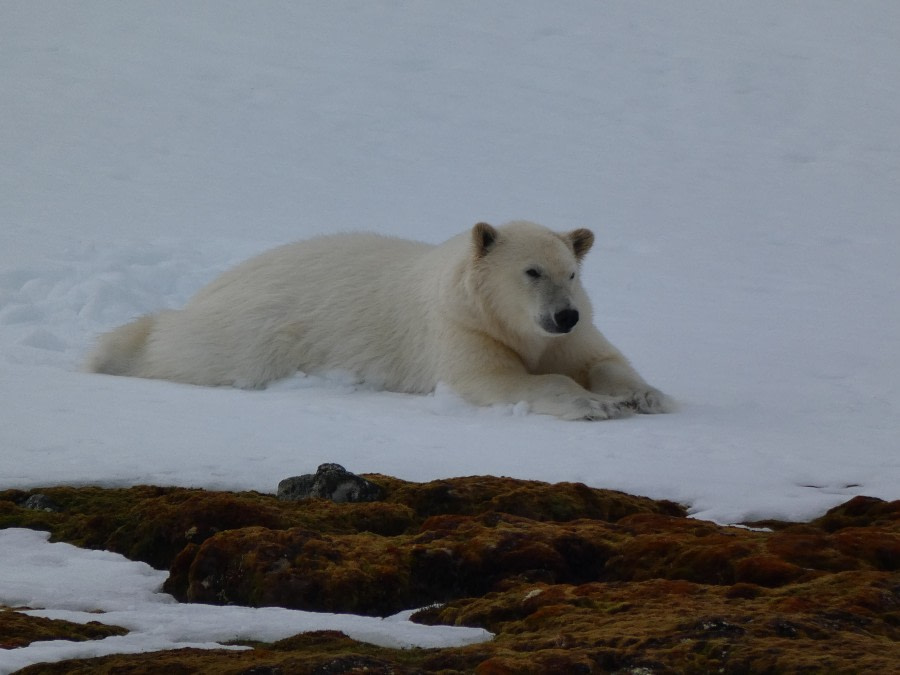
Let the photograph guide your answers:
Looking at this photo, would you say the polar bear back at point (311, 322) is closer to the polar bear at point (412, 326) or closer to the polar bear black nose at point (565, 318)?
the polar bear at point (412, 326)

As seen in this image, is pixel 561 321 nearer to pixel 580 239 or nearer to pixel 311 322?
pixel 580 239

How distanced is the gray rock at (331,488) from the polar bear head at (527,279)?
10.0 feet

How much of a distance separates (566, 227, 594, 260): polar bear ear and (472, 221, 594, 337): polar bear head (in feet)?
0.42

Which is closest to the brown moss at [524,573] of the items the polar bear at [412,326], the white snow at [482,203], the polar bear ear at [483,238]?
the white snow at [482,203]

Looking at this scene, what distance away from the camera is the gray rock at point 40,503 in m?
4.63

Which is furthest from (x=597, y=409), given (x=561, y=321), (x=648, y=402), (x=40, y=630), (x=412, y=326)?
(x=40, y=630)

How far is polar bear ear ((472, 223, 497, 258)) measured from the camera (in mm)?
8023

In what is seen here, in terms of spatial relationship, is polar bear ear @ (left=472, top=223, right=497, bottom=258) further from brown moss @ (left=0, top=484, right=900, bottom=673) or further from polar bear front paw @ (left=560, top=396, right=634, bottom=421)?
brown moss @ (left=0, top=484, right=900, bottom=673)

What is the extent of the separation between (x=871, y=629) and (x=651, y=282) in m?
9.92

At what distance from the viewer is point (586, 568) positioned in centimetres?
372

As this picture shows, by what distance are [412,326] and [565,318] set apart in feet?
4.24

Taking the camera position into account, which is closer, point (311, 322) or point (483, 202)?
point (311, 322)

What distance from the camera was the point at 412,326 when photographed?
848 cm

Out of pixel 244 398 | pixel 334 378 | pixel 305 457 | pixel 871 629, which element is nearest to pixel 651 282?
pixel 334 378
